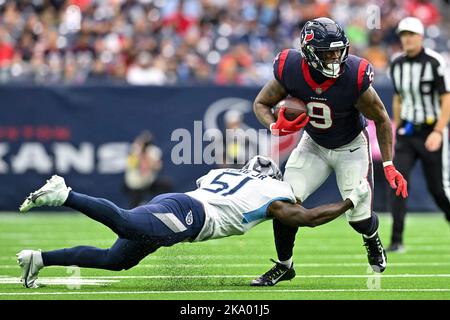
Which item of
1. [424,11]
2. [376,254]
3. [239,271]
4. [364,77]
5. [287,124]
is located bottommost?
[239,271]

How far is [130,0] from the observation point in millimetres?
15219

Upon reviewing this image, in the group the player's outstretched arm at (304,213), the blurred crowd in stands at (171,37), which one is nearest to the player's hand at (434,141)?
the player's outstretched arm at (304,213)

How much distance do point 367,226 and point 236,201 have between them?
1065 mm

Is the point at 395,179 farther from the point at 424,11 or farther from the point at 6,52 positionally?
the point at 424,11

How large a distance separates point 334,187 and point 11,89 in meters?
4.47

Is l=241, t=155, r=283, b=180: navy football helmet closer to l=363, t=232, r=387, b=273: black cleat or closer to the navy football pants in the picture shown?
the navy football pants

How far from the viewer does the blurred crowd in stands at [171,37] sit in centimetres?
1365

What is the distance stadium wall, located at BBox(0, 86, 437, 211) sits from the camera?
12.6 m

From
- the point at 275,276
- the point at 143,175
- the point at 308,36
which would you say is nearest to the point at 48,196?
the point at 275,276

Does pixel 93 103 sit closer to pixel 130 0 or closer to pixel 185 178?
pixel 185 178

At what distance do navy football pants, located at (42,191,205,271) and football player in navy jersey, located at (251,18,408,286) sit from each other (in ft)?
2.75

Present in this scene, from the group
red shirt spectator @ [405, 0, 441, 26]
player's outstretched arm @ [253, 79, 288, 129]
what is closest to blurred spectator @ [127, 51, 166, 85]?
red shirt spectator @ [405, 0, 441, 26]

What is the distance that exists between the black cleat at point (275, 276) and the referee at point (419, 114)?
2.42 meters

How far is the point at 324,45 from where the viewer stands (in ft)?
19.8
